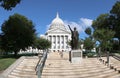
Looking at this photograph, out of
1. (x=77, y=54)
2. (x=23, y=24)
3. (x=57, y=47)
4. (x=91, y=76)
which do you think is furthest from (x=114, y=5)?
(x=57, y=47)

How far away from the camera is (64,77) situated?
2075cm

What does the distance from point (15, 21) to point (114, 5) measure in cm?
2437

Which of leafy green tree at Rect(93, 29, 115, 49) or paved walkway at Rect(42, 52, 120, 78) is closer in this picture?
paved walkway at Rect(42, 52, 120, 78)

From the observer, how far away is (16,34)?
4659 centimetres

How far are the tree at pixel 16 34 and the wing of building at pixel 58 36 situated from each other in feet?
283

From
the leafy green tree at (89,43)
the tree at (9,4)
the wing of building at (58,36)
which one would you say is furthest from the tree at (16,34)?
the wing of building at (58,36)

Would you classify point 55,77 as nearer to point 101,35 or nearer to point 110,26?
point 101,35

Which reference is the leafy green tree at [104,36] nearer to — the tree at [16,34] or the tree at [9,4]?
the tree at [16,34]

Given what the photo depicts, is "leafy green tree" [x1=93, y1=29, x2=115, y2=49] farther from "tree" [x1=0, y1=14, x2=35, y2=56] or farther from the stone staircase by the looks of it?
the stone staircase

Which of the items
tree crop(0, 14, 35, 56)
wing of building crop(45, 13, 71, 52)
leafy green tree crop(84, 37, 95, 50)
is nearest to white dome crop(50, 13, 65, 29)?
wing of building crop(45, 13, 71, 52)

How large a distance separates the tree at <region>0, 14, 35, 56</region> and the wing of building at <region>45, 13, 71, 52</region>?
86221 millimetres

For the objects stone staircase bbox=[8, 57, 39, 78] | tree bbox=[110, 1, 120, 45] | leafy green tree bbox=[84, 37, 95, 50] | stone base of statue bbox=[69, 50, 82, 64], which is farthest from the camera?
leafy green tree bbox=[84, 37, 95, 50]

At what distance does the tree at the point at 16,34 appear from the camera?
152 feet

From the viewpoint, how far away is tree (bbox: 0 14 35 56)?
46281mm
